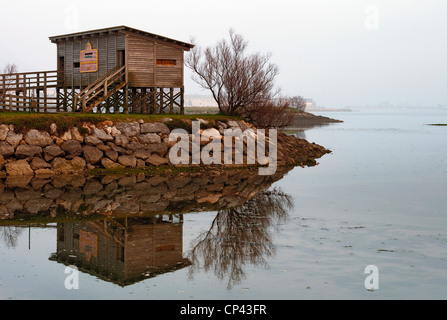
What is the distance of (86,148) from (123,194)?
6.44m

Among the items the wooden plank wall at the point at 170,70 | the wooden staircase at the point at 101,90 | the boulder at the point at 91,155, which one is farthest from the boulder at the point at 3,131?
the wooden plank wall at the point at 170,70

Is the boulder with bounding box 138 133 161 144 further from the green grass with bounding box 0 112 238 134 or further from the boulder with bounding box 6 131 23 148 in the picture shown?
the boulder with bounding box 6 131 23 148

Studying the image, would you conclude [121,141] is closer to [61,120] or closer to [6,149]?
[61,120]

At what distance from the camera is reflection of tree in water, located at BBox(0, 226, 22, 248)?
1421 cm

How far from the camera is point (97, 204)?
19672 mm

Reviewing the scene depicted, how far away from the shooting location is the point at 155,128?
97.4 ft

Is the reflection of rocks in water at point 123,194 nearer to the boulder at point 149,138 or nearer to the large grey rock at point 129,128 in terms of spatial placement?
the boulder at point 149,138

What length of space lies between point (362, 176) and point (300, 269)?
18.8 metres

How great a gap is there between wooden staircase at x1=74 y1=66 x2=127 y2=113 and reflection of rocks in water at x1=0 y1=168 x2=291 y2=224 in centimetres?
804

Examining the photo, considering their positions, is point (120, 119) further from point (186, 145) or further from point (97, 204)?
point (97, 204)

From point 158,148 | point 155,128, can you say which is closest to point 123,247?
point 158,148

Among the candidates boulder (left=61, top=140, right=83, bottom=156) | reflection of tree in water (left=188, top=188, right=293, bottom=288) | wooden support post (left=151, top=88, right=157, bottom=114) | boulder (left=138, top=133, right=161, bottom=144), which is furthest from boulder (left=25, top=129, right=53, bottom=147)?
reflection of tree in water (left=188, top=188, right=293, bottom=288)

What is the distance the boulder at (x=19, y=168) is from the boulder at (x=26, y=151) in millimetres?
439

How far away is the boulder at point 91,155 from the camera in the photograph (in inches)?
1065
